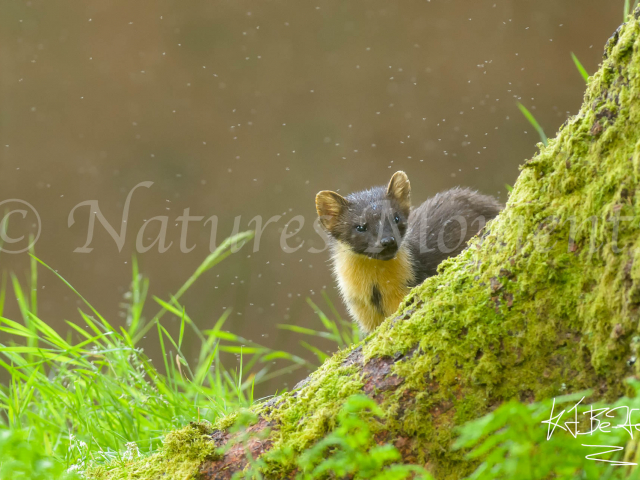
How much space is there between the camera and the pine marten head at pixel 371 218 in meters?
3.41

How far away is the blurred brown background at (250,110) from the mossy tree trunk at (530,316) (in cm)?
473

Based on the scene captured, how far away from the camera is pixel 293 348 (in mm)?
7344

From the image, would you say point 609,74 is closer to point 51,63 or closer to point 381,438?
point 381,438

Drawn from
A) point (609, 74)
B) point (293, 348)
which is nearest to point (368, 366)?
point (609, 74)

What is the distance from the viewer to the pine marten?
11.5 feet

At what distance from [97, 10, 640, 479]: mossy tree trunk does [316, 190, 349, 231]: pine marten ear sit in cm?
195

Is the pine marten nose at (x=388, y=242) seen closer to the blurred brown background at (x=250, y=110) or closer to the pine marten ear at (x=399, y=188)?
the pine marten ear at (x=399, y=188)

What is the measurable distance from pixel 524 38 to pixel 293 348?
14.1 ft

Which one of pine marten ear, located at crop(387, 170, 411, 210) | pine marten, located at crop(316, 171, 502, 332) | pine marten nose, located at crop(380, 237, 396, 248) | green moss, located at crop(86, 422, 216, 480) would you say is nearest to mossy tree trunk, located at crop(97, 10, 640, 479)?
green moss, located at crop(86, 422, 216, 480)

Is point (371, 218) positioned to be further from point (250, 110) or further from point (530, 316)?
point (250, 110)

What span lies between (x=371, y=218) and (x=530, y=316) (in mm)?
2021

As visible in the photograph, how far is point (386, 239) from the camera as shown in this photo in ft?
11.0
